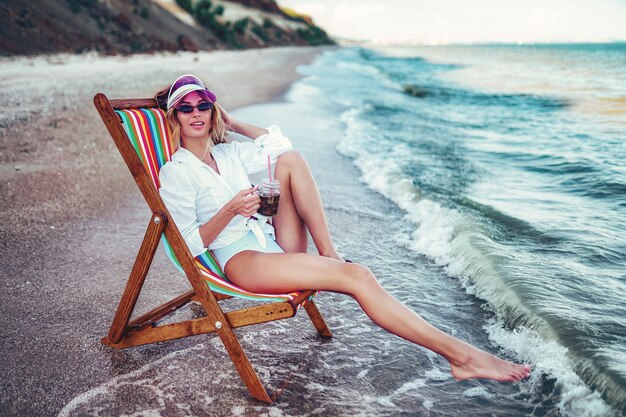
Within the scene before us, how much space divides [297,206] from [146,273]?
87 centimetres

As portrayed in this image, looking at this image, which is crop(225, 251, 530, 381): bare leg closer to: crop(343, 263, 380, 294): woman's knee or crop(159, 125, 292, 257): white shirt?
crop(343, 263, 380, 294): woman's knee

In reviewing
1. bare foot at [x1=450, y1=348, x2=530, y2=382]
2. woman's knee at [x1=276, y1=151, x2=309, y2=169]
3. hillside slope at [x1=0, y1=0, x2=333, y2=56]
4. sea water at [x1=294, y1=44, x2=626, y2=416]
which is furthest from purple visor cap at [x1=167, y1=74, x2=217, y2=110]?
hillside slope at [x1=0, y1=0, x2=333, y2=56]

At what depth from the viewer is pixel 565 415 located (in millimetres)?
2424

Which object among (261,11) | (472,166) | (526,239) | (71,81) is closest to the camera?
(526,239)

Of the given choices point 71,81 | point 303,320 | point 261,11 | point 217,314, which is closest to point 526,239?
point 303,320

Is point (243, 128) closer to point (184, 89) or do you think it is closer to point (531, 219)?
point (184, 89)

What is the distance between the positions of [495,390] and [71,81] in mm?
12634

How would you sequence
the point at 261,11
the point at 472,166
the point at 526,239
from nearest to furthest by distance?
1. the point at 526,239
2. the point at 472,166
3. the point at 261,11

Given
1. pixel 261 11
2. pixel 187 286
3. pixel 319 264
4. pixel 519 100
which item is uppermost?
pixel 261 11

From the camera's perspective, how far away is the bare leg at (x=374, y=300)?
93.7 inches

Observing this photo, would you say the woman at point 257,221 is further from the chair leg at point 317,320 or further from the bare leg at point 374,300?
the chair leg at point 317,320

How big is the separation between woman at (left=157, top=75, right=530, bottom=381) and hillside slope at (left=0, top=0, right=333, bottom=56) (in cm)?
1664

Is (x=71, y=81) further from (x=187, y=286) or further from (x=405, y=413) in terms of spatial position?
(x=405, y=413)

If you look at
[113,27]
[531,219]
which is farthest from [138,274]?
[113,27]
